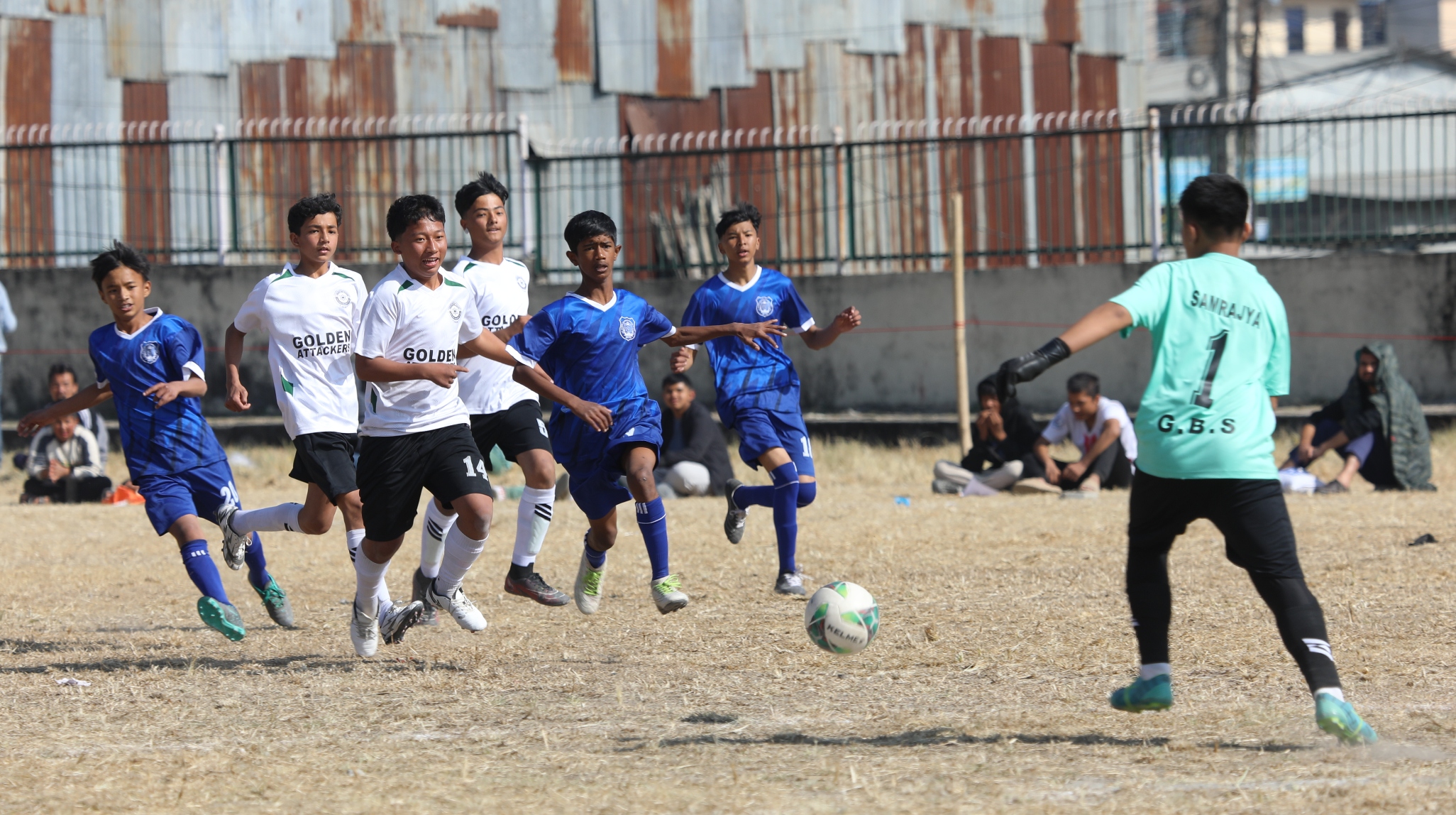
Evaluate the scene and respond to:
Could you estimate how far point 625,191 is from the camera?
17.8m

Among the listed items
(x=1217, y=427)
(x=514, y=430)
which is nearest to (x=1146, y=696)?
(x=1217, y=427)

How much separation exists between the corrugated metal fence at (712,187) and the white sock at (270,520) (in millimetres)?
9522

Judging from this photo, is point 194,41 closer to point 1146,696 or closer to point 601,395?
point 601,395

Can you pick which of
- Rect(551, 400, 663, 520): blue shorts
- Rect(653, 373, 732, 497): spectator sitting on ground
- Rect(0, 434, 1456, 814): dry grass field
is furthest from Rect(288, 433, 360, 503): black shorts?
Rect(653, 373, 732, 497): spectator sitting on ground

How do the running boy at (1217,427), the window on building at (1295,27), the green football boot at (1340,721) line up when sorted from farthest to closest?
the window on building at (1295,27) < the running boy at (1217,427) < the green football boot at (1340,721)

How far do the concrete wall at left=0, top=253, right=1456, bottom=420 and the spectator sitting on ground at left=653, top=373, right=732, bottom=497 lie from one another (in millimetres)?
2782

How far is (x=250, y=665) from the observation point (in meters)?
6.42

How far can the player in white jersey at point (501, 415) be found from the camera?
23.1 feet

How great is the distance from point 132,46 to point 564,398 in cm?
1472

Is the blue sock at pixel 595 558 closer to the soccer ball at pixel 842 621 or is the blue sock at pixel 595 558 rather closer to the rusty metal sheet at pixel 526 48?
the soccer ball at pixel 842 621

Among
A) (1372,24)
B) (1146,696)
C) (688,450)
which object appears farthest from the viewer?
(1372,24)

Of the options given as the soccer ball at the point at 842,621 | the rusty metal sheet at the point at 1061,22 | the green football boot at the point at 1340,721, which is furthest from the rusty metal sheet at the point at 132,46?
the green football boot at the point at 1340,721

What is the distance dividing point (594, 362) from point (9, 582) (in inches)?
170

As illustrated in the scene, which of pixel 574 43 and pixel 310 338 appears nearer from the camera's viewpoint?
pixel 310 338
